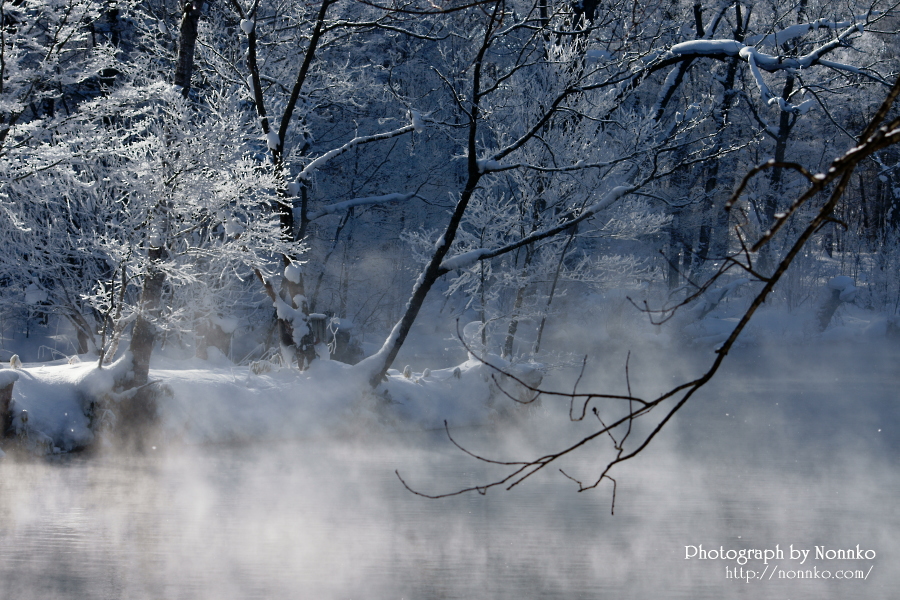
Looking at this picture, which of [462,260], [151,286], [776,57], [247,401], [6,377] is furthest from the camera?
[462,260]

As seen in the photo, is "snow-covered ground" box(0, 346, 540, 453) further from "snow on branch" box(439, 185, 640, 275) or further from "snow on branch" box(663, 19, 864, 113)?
"snow on branch" box(663, 19, 864, 113)

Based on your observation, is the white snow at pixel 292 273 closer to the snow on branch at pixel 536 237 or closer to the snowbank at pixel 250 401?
the snowbank at pixel 250 401

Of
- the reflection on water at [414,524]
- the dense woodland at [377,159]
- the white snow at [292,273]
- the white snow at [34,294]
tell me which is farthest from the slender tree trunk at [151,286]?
the white snow at [34,294]

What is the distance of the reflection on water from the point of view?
19.5ft

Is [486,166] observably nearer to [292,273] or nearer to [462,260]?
[462,260]

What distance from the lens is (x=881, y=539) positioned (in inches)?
284

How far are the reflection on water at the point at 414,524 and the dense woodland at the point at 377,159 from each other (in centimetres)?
210

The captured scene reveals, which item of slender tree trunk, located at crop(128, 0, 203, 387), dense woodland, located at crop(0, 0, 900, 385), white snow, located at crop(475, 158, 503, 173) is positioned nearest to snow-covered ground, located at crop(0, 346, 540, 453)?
slender tree trunk, located at crop(128, 0, 203, 387)

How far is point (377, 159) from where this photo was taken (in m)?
21.0

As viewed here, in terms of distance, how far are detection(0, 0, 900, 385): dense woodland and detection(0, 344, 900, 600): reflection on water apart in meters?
2.10

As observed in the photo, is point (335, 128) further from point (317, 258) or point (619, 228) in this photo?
point (619, 228)

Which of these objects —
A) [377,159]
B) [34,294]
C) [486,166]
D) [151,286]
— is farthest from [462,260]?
[377,159]

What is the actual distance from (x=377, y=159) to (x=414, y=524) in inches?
592

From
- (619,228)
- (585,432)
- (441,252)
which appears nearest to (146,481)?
(441,252)
